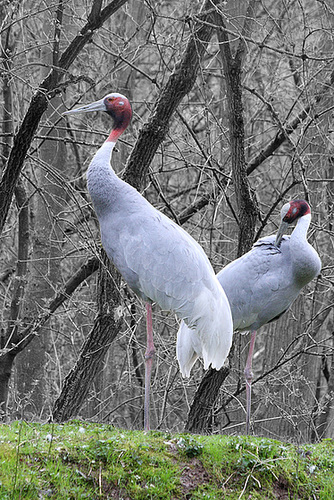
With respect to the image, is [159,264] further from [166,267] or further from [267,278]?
[267,278]

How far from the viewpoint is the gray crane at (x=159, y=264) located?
20.9 feet

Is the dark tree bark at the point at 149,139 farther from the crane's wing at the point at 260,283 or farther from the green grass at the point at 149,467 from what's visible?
the green grass at the point at 149,467

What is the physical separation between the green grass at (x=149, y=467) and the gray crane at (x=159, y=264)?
1168 millimetres

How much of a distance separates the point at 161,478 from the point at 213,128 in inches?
289

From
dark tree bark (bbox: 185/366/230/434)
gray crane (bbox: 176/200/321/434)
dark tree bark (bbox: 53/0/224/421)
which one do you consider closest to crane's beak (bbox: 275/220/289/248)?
gray crane (bbox: 176/200/321/434)

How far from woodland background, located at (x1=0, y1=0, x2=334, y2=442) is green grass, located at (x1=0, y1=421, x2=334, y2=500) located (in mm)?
2374

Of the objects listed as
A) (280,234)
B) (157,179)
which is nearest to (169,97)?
(280,234)

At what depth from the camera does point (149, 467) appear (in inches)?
191

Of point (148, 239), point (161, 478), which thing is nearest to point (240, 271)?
point (148, 239)

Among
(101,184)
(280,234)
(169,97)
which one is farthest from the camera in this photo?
(169,97)

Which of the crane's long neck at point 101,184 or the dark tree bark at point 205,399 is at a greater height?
the crane's long neck at point 101,184

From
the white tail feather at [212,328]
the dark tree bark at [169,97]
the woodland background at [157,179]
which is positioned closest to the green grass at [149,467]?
the white tail feather at [212,328]

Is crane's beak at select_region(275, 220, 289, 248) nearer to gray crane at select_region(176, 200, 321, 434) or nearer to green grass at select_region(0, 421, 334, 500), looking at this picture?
gray crane at select_region(176, 200, 321, 434)

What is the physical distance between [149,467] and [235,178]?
3.88m
